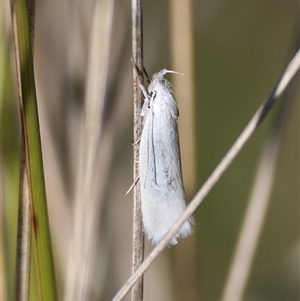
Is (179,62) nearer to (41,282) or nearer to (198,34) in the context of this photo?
(198,34)

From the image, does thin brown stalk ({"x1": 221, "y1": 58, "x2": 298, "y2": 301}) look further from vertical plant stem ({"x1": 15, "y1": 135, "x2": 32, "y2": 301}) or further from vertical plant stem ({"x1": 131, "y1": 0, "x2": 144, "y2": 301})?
vertical plant stem ({"x1": 15, "y1": 135, "x2": 32, "y2": 301})

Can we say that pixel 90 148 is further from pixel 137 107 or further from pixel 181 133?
pixel 181 133

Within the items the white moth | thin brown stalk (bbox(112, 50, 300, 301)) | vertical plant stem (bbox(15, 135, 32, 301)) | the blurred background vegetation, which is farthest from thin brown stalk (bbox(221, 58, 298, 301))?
vertical plant stem (bbox(15, 135, 32, 301))

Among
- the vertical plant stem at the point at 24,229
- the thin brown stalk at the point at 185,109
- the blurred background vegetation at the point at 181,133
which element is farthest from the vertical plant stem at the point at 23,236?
the thin brown stalk at the point at 185,109

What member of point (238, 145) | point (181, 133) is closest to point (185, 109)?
point (181, 133)

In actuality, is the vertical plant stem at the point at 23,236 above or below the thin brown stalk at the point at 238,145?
below

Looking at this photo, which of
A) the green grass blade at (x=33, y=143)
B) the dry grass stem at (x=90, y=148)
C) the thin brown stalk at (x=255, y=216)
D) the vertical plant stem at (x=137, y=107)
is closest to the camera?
the green grass blade at (x=33, y=143)

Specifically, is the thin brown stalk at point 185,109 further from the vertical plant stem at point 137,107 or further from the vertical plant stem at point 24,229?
the vertical plant stem at point 24,229
